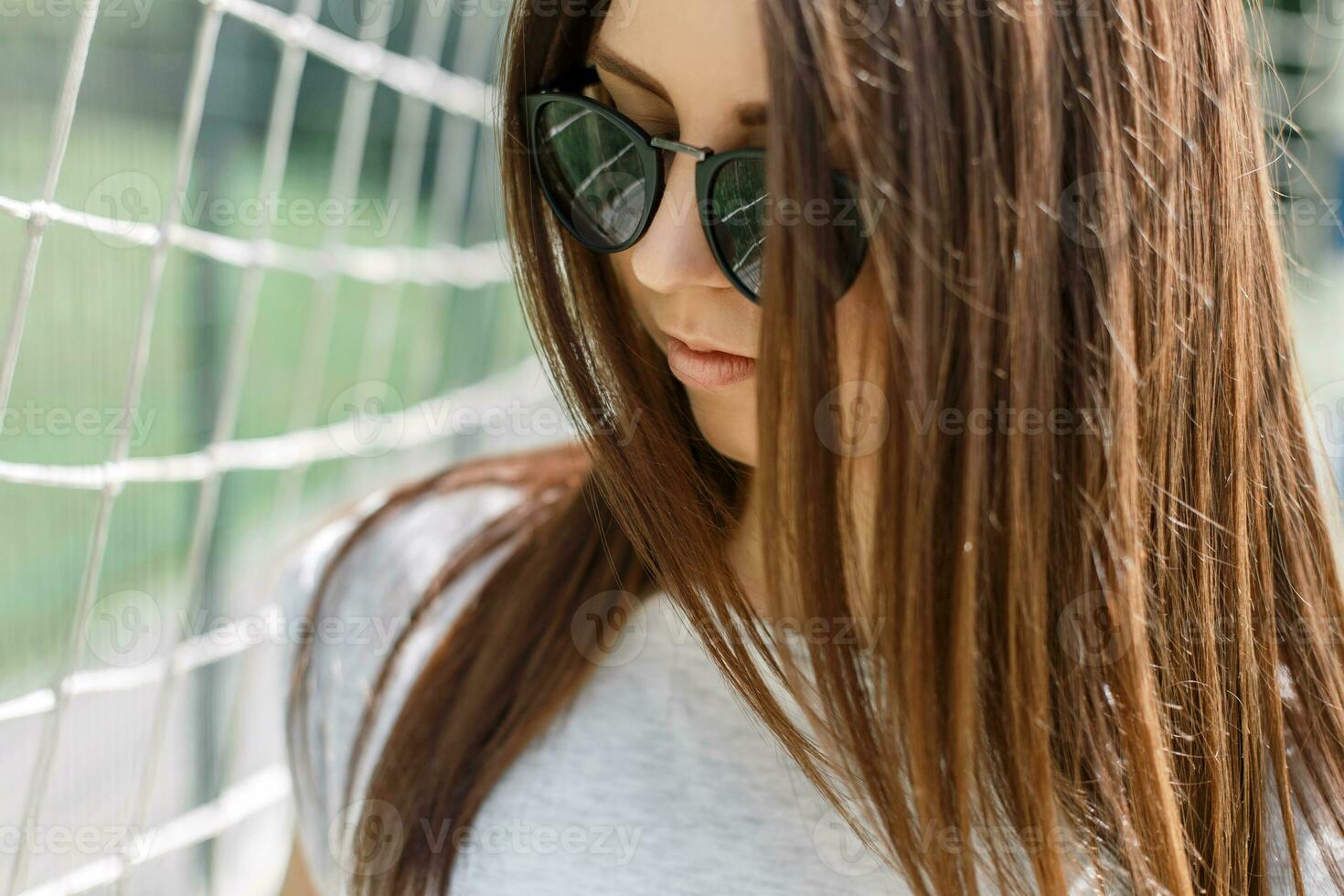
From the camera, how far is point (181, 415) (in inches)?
49.4

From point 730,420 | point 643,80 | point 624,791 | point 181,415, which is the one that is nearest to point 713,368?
point 730,420

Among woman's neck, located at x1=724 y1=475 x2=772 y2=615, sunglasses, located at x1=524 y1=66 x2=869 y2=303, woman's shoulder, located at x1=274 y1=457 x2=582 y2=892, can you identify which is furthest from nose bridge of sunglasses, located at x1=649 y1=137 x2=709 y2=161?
woman's shoulder, located at x1=274 y1=457 x2=582 y2=892

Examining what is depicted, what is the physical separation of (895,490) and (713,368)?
0.14 meters

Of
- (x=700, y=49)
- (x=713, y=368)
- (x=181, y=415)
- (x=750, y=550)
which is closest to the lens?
(x=700, y=49)

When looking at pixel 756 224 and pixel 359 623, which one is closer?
pixel 756 224

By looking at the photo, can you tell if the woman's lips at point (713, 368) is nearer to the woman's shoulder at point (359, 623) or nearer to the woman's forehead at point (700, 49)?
the woman's forehead at point (700, 49)

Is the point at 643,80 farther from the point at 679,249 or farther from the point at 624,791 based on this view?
the point at 624,791

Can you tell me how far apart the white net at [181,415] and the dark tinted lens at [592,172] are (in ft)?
0.99

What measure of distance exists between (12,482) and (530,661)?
0.41m

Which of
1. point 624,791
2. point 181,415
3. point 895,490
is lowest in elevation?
point 624,791

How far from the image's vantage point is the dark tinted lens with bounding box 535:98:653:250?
643mm

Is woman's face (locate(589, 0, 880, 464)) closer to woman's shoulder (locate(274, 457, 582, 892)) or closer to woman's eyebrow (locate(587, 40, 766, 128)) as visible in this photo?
woman's eyebrow (locate(587, 40, 766, 128))

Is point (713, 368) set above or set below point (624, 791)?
above

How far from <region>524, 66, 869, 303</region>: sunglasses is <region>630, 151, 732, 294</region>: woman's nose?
0.01m
